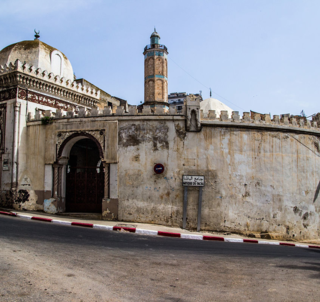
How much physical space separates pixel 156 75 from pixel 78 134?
77.8 ft

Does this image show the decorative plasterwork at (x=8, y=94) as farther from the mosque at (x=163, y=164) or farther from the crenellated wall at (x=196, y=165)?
the crenellated wall at (x=196, y=165)

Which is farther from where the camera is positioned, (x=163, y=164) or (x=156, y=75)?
(x=156, y=75)

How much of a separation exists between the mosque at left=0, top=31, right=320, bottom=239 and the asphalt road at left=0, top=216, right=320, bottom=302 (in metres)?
3.85

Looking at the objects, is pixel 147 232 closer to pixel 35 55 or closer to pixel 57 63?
pixel 35 55

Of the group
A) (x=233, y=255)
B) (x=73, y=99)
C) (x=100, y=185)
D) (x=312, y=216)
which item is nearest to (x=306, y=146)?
(x=312, y=216)

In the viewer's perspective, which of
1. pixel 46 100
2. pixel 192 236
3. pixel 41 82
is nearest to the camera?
pixel 192 236

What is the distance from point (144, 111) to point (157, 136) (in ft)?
4.01

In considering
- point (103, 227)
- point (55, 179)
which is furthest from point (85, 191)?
point (103, 227)

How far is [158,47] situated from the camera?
1427 inches

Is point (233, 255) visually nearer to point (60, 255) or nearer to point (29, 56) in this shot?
point (60, 255)

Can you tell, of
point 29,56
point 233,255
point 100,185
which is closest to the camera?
point 233,255

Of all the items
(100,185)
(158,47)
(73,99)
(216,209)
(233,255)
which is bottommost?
(233,255)

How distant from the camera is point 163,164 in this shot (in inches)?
488

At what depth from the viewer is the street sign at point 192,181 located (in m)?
12.2
